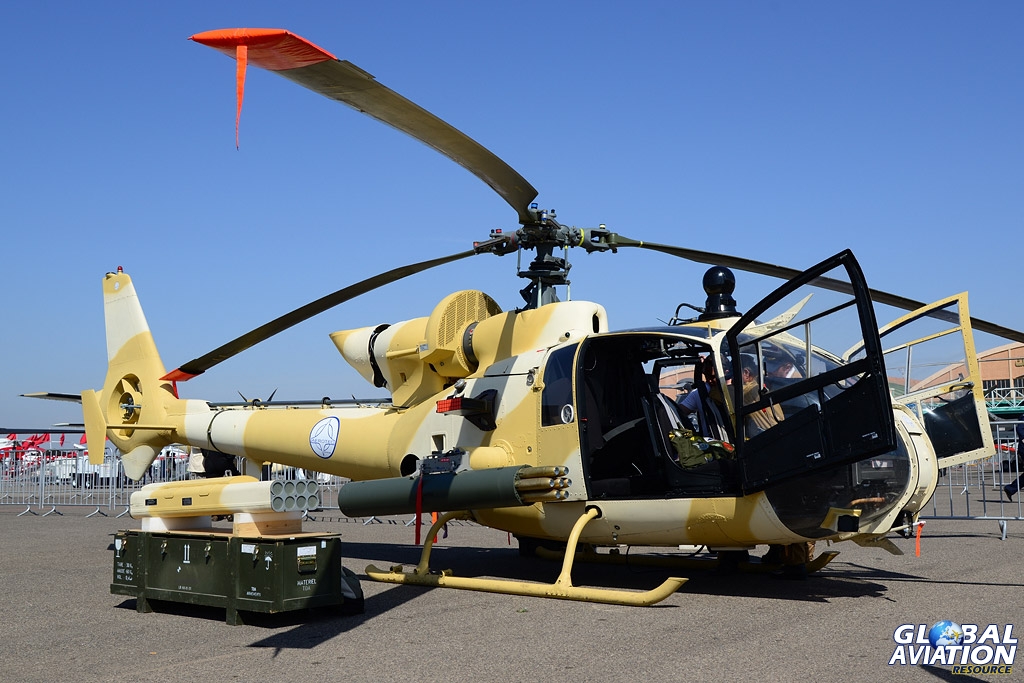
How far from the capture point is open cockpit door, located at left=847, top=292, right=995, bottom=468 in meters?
8.08

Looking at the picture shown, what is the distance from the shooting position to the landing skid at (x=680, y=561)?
881 cm

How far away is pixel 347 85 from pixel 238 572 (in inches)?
150

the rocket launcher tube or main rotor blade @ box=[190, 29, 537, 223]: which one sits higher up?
main rotor blade @ box=[190, 29, 537, 223]

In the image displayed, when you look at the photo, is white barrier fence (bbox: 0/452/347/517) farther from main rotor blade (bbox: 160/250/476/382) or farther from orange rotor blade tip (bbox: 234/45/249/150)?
orange rotor blade tip (bbox: 234/45/249/150)

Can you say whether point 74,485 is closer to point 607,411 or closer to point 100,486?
point 100,486

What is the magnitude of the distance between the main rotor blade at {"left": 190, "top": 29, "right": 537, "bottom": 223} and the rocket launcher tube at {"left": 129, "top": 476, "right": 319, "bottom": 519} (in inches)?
112

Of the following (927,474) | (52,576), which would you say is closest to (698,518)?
(927,474)

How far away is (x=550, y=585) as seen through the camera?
8.00 meters

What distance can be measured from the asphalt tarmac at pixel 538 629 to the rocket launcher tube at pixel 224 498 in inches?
33.3

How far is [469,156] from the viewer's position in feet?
23.2

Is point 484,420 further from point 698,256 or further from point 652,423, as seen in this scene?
point 698,256

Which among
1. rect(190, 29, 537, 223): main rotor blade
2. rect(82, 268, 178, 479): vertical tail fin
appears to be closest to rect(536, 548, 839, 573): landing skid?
rect(190, 29, 537, 223): main rotor blade

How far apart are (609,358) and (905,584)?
3.44m

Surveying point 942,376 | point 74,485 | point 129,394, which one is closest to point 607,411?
point 942,376
